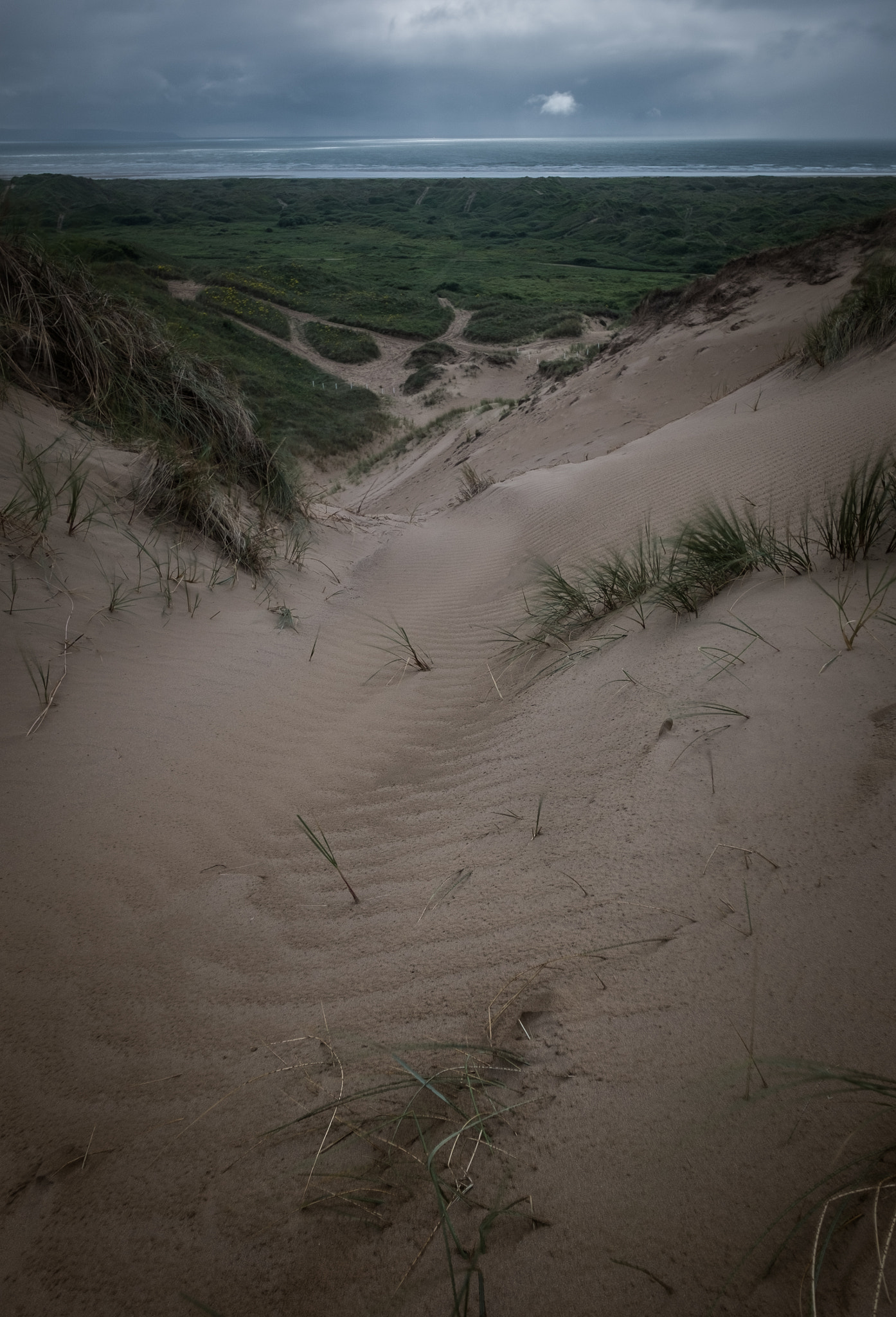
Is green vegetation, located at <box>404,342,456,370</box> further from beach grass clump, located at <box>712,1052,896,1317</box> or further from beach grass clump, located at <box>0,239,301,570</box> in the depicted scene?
beach grass clump, located at <box>712,1052,896,1317</box>

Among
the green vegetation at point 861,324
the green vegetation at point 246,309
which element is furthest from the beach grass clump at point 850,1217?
the green vegetation at point 246,309

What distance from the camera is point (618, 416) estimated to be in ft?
32.8

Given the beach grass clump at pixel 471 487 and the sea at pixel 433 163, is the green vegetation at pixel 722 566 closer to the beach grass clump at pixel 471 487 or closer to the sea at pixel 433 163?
the beach grass clump at pixel 471 487

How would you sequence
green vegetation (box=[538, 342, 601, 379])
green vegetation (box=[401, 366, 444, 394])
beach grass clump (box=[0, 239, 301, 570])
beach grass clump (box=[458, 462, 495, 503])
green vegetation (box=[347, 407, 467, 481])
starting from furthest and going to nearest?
green vegetation (box=[401, 366, 444, 394]) → green vegetation (box=[347, 407, 467, 481]) → green vegetation (box=[538, 342, 601, 379]) → beach grass clump (box=[458, 462, 495, 503]) → beach grass clump (box=[0, 239, 301, 570])

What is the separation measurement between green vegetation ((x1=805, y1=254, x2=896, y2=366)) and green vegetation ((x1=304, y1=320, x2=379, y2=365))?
18046 mm

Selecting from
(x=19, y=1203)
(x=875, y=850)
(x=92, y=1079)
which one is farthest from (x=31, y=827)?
(x=875, y=850)

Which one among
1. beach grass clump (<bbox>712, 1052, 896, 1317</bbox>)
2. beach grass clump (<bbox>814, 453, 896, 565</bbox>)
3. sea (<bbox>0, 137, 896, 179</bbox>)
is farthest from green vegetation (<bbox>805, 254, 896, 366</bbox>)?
sea (<bbox>0, 137, 896, 179</bbox>)

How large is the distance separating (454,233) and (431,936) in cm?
5570

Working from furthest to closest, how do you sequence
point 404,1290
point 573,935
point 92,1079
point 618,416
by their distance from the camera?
point 618,416 → point 573,935 → point 92,1079 → point 404,1290

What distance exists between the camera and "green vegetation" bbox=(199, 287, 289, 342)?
22.0 meters

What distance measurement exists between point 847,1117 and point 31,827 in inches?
84.3

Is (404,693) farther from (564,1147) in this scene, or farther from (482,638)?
(564,1147)

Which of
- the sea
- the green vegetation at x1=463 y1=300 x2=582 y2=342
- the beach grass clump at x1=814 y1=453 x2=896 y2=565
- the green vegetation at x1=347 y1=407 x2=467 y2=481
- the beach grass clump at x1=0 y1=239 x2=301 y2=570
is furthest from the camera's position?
the sea

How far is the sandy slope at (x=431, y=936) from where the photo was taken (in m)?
0.93
